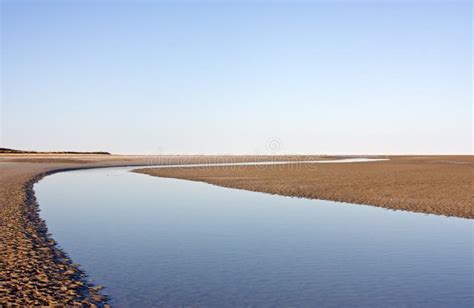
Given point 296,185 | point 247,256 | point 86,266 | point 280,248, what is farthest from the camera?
point 296,185

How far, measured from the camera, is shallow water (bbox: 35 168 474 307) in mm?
10828

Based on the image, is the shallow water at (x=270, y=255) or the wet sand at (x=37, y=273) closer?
the wet sand at (x=37, y=273)

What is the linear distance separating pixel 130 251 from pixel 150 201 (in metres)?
15.6

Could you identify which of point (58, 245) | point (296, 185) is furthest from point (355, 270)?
point (296, 185)

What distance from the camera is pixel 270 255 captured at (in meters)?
14.7

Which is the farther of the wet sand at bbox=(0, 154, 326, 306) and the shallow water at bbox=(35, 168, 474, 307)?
the shallow water at bbox=(35, 168, 474, 307)

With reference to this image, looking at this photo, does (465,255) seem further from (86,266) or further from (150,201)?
(150,201)

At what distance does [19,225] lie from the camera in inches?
752

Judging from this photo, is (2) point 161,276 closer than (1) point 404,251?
Yes

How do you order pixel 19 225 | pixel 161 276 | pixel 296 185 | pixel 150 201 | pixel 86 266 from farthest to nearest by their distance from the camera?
pixel 296 185 → pixel 150 201 → pixel 19 225 → pixel 86 266 → pixel 161 276

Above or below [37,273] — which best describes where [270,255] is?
below

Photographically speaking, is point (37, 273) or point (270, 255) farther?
point (270, 255)

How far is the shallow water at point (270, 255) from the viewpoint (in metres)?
10.8

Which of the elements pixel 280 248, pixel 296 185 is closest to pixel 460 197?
pixel 296 185
